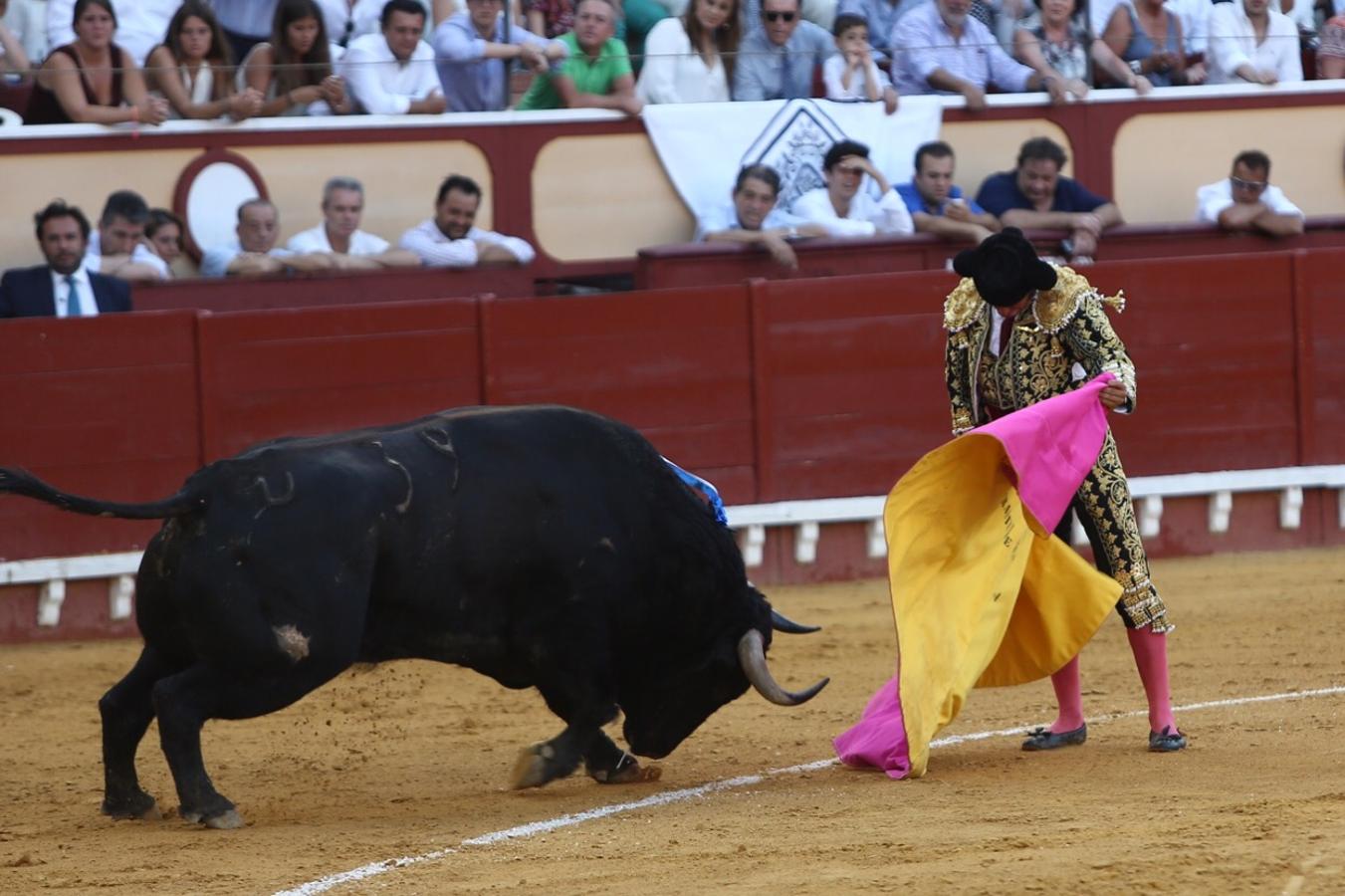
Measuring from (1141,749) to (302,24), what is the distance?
4.46 metres

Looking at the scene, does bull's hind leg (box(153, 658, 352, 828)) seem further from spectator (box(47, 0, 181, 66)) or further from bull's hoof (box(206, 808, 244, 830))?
spectator (box(47, 0, 181, 66))

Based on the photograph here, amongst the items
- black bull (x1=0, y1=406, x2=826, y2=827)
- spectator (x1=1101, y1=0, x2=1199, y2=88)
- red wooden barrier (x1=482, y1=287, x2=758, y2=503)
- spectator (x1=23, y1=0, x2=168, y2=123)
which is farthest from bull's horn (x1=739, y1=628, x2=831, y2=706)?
spectator (x1=1101, y1=0, x2=1199, y2=88)

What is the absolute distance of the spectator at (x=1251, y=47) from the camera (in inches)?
395

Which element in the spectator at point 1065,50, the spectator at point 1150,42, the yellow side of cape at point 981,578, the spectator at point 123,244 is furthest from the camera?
the spectator at point 1150,42

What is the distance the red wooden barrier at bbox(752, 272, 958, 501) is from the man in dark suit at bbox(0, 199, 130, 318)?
2.43m

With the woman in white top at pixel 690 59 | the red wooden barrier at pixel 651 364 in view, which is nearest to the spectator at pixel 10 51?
the red wooden barrier at pixel 651 364

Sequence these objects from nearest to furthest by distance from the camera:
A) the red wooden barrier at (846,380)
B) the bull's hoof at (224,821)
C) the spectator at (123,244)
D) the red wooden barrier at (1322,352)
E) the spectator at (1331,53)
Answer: the bull's hoof at (224,821)
the spectator at (123,244)
the red wooden barrier at (846,380)
the red wooden barrier at (1322,352)
the spectator at (1331,53)

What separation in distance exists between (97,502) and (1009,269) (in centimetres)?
205

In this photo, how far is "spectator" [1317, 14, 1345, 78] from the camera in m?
10.3

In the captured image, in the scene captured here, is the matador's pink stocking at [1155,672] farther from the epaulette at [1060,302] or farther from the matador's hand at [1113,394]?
the epaulette at [1060,302]

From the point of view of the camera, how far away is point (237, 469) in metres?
4.67

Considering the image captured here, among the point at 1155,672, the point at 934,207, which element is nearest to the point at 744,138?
the point at 934,207

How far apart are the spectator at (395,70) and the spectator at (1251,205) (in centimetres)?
335

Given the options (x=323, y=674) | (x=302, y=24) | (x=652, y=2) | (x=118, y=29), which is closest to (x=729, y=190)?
(x=652, y=2)
